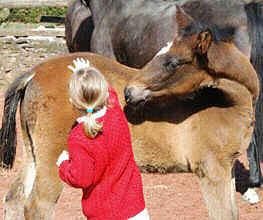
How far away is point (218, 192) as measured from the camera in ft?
10.5

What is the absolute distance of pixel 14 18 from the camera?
17.9 metres

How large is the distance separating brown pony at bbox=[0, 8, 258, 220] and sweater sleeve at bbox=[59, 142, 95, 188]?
687mm

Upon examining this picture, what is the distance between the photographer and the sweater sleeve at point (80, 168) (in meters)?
2.48

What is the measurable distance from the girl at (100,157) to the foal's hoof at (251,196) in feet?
8.08

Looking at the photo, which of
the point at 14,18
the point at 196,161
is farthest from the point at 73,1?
the point at 14,18

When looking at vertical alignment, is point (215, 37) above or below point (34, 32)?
above

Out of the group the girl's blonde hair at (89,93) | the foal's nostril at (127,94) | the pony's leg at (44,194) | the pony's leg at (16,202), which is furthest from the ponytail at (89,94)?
the pony's leg at (16,202)

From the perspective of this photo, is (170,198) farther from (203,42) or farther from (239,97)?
(203,42)

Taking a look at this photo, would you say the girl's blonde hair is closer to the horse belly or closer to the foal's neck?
the horse belly

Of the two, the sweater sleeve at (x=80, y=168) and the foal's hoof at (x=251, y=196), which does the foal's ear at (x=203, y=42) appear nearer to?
the sweater sleeve at (x=80, y=168)

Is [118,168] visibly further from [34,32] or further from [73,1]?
[34,32]

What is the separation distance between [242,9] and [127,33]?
143cm

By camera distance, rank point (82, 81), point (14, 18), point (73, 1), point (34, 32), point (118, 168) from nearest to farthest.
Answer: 1. point (82, 81)
2. point (118, 168)
3. point (73, 1)
4. point (34, 32)
5. point (14, 18)

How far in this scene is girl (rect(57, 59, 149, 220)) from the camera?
2.47 m
